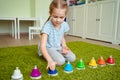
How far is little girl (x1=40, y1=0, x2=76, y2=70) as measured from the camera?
0.99 m

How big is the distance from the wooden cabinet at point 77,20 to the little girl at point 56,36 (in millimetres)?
2072

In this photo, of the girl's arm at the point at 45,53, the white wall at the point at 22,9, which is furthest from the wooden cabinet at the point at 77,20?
the girl's arm at the point at 45,53

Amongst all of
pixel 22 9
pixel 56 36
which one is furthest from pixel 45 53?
pixel 22 9

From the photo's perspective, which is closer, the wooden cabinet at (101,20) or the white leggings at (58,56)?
the white leggings at (58,56)

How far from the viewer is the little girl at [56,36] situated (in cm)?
99

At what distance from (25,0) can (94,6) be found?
2.21 meters

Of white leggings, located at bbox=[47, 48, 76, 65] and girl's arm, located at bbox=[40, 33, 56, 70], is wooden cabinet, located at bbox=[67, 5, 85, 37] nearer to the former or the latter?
white leggings, located at bbox=[47, 48, 76, 65]

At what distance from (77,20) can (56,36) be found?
2350 millimetres

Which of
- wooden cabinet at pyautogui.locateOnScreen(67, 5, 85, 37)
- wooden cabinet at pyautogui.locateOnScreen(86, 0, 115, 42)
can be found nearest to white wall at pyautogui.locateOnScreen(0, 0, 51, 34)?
wooden cabinet at pyautogui.locateOnScreen(67, 5, 85, 37)

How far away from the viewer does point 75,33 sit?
3.62m

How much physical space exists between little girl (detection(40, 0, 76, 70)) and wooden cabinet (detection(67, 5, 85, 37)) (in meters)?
2.07

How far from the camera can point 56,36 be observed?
49.1 inches

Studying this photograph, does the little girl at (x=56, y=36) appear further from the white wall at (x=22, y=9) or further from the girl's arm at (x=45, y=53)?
the white wall at (x=22, y=9)

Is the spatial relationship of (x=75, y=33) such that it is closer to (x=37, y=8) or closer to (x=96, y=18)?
(x=96, y=18)
